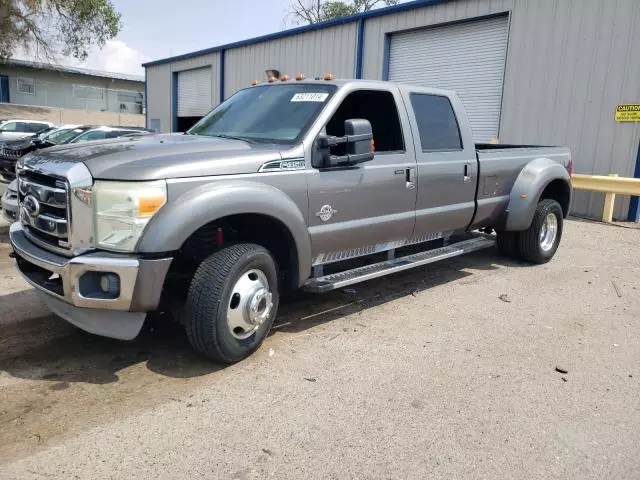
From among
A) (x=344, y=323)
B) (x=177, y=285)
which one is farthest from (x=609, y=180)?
(x=177, y=285)

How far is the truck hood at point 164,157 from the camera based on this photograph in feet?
11.3

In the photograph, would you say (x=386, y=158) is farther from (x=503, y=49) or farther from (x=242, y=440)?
(x=503, y=49)

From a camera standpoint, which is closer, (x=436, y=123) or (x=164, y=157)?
(x=164, y=157)

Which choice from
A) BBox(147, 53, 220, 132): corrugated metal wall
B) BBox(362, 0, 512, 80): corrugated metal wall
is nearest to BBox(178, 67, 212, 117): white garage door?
BBox(147, 53, 220, 132): corrugated metal wall

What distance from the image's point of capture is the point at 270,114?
4.79 meters

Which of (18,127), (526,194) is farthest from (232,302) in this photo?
(18,127)

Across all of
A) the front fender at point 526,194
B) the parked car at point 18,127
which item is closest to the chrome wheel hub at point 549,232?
the front fender at point 526,194

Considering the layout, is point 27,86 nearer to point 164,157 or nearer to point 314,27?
point 314,27

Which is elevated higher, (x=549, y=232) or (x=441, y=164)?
(x=441, y=164)

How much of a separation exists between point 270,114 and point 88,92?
148ft

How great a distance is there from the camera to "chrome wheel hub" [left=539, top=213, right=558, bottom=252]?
23.8 feet

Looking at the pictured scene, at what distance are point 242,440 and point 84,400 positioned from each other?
3.56 feet

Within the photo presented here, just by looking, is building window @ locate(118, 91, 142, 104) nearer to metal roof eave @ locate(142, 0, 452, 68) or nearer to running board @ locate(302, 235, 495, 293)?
metal roof eave @ locate(142, 0, 452, 68)

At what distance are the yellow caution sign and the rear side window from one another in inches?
264
